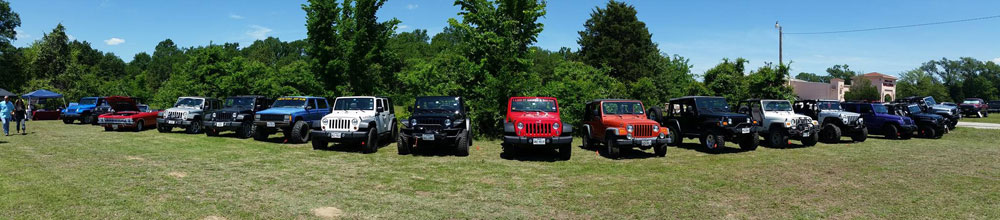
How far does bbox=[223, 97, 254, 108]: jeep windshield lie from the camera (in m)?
17.7

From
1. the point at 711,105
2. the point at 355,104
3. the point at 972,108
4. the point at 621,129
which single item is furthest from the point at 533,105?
the point at 972,108

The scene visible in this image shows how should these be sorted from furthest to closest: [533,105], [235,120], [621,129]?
[235,120]
[533,105]
[621,129]

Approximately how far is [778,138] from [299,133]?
49.0 feet

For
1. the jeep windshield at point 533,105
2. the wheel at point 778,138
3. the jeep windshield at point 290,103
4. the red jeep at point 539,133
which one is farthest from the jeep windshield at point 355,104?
the wheel at point 778,138

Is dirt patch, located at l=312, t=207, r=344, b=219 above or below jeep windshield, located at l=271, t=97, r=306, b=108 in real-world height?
below

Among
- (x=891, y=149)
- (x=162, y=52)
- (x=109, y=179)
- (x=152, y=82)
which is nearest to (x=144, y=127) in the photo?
(x=109, y=179)

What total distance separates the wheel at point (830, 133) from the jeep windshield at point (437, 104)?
12911mm

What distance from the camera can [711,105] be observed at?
14.7 meters

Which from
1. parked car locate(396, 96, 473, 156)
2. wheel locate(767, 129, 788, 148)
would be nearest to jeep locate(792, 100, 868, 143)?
wheel locate(767, 129, 788, 148)

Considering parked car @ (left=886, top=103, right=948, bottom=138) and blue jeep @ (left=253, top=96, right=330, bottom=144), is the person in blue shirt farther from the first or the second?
parked car @ (left=886, top=103, right=948, bottom=138)

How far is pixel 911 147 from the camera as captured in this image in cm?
1496

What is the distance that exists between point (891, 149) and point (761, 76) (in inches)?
428

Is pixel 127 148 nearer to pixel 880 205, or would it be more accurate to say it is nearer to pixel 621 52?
pixel 880 205

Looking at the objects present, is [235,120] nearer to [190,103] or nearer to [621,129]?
[190,103]
